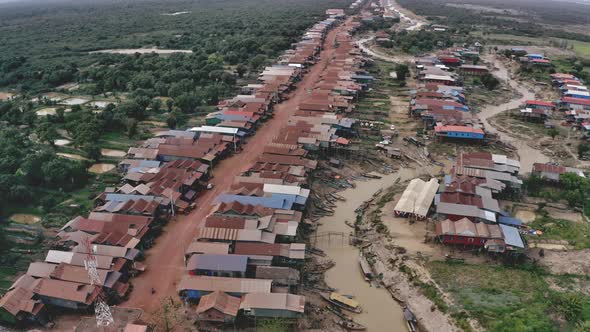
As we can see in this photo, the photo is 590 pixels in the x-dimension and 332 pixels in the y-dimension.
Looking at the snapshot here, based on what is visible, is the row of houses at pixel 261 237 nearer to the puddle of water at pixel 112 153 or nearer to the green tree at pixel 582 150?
the puddle of water at pixel 112 153

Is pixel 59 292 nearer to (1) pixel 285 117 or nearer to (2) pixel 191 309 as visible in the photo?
(2) pixel 191 309

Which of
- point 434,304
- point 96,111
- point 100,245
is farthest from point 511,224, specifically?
point 96,111

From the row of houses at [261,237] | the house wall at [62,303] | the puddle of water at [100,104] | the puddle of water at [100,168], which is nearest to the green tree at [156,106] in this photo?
the puddle of water at [100,104]

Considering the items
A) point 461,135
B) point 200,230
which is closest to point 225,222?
point 200,230

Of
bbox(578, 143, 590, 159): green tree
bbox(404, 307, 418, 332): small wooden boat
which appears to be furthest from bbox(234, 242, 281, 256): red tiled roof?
bbox(578, 143, 590, 159): green tree

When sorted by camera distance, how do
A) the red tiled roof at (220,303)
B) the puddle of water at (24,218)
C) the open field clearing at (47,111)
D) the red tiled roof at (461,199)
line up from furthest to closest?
1. the open field clearing at (47,111)
2. the red tiled roof at (461,199)
3. the puddle of water at (24,218)
4. the red tiled roof at (220,303)

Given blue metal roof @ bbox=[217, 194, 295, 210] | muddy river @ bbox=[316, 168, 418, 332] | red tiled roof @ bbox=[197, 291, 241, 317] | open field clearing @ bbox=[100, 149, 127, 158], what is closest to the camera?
red tiled roof @ bbox=[197, 291, 241, 317]

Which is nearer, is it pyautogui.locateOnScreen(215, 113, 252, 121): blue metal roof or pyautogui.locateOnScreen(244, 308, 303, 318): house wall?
pyautogui.locateOnScreen(244, 308, 303, 318): house wall

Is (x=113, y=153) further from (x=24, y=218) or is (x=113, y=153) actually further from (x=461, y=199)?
(x=461, y=199)

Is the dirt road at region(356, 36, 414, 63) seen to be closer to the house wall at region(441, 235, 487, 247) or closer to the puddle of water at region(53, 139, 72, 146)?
the house wall at region(441, 235, 487, 247)
